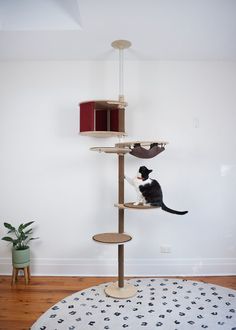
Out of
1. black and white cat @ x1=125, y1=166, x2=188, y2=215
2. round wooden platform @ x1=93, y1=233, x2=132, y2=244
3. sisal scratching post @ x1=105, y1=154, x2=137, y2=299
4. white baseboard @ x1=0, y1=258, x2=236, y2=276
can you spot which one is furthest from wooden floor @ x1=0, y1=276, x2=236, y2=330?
black and white cat @ x1=125, y1=166, x2=188, y2=215

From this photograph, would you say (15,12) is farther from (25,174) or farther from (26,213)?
(26,213)

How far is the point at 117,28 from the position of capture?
86.0 inches

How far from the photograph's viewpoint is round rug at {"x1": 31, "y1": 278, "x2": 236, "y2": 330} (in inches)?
71.8

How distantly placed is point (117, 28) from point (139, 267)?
7.12 feet

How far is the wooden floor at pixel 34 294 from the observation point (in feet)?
6.28

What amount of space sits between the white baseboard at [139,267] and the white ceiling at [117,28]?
2.00 meters

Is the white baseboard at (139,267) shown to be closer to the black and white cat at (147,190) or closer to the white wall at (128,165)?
the white wall at (128,165)

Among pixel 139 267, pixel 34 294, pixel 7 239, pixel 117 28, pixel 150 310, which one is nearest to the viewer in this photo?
pixel 150 310

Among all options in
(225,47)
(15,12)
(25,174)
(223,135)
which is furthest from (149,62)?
(25,174)

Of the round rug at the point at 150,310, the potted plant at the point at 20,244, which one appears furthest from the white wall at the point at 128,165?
the round rug at the point at 150,310

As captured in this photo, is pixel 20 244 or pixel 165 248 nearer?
pixel 20 244

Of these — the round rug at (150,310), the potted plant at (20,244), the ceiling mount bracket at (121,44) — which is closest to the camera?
the round rug at (150,310)

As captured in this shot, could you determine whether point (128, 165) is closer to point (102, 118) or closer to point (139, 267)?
point (102, 118)

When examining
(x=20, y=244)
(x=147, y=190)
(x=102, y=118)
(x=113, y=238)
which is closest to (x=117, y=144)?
(x=102, y=118)
